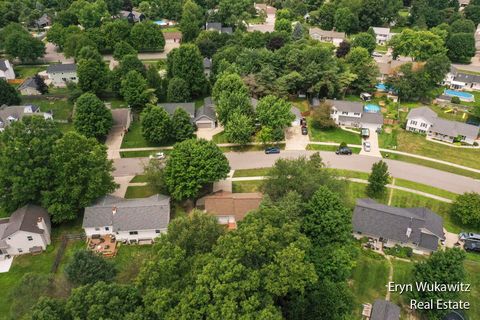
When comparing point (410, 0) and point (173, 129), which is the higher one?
point (410, 0)

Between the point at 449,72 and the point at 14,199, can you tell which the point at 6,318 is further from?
the point at 449,72

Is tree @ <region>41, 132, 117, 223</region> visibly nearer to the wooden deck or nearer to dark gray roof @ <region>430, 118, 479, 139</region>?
the wooden deck

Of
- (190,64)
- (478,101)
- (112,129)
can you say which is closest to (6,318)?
(112,129)

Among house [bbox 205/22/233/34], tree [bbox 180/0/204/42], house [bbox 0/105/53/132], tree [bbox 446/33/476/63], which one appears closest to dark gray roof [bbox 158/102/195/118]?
house [bbox 0/105/53/132]

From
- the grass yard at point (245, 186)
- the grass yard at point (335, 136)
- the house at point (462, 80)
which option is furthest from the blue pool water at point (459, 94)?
the grass yard at point (245, 186)

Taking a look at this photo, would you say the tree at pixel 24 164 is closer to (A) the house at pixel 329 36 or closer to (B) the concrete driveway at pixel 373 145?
(B) the concrete driveway at pixel 373 145

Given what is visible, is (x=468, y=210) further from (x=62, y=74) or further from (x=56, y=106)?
(x=62, y=74)
